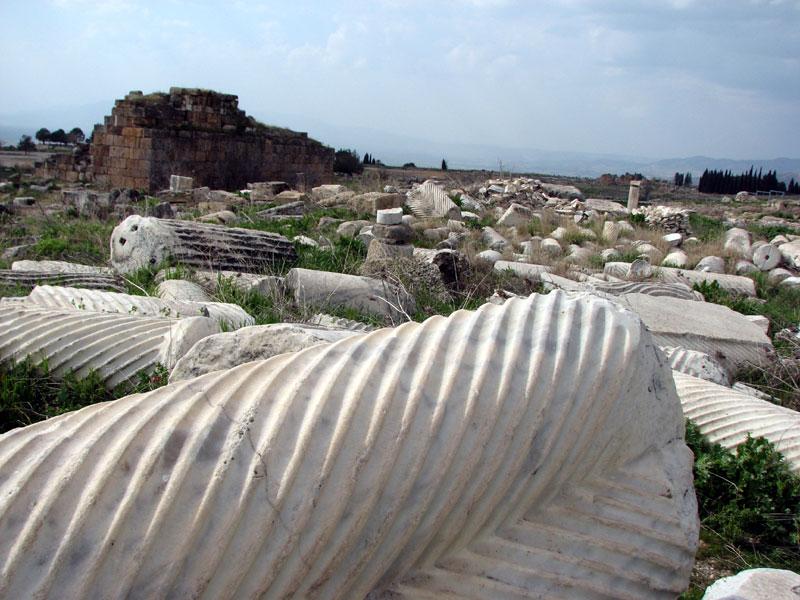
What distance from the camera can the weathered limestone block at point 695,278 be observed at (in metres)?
7.82

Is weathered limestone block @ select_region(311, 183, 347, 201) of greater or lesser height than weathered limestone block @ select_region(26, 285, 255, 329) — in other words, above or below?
above

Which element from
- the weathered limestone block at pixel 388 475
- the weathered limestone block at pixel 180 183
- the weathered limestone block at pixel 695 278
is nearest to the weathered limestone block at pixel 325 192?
the weathered limestone block at pixel 180 183

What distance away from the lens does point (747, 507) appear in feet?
10.1

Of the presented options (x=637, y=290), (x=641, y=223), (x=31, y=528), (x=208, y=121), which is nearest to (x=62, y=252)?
(x=637, y=290)

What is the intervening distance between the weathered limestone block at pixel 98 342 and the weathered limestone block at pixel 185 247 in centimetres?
216

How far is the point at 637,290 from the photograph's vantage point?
266 inches

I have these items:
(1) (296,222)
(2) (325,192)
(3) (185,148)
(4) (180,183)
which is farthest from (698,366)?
(3) (185,148)

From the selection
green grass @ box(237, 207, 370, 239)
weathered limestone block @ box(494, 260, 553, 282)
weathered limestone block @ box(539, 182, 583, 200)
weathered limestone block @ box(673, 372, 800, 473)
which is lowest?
weathered limestone block @ box(673, 372, 800, 473)

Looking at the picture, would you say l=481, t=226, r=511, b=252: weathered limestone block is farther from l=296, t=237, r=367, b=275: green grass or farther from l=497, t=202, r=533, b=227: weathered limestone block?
l=296, t=237, r=367, b=275: green grass

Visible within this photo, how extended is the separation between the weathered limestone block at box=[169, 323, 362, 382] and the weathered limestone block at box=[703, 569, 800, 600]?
158cm

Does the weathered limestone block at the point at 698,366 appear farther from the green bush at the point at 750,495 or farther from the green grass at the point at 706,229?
the green grass at the point at 706,229

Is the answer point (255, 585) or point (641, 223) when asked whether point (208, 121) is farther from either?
point (255, 585)

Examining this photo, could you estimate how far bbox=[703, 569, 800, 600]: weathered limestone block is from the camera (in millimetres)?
1688

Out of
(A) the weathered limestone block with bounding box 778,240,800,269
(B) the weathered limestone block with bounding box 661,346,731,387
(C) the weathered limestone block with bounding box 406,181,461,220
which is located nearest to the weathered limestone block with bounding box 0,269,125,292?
(B) the weathered limestone block with bounding box 661,346,731,387
